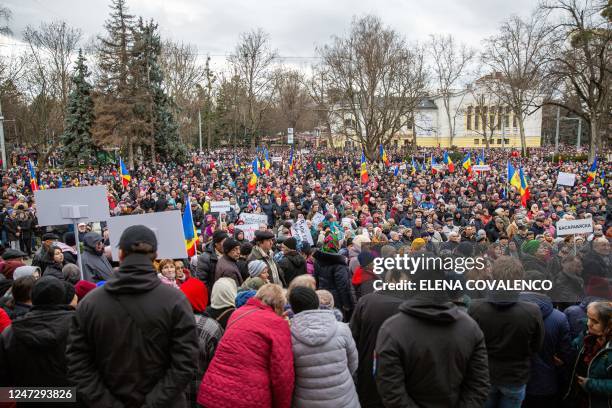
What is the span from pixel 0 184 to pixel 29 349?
22.3m

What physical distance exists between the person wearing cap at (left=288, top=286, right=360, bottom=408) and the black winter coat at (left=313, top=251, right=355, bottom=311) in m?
2.69

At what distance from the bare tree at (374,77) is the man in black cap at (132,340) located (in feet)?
112

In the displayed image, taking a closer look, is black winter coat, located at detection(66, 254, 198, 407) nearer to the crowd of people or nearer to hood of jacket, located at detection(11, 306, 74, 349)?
the crowd of people

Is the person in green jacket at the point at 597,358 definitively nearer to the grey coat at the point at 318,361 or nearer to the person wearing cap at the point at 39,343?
the grey coat at the point at 318,361

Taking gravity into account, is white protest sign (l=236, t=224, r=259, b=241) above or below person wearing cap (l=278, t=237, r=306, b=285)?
below

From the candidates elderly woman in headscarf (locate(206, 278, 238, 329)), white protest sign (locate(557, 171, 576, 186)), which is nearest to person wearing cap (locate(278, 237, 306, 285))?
elderly woman in headscarf (locate(206, 278, 238, 329))

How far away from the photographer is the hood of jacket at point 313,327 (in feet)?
9.43

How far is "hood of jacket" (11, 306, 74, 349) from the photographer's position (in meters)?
3.01

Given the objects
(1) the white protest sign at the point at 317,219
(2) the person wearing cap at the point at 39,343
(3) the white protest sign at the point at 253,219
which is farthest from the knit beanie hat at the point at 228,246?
(1) the white protest sign at the point at 317,219

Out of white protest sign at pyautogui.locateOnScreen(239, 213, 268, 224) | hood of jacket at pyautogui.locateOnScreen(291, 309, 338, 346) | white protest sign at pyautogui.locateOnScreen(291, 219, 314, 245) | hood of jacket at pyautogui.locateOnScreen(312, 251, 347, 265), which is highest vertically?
hood of jacket at pyautogui.locateOnScreen(291, 309, 338, 346)

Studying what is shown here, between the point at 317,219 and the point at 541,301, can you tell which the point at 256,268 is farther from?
the point at 317,219

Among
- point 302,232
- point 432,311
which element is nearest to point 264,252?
point 432,311

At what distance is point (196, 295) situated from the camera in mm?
3869

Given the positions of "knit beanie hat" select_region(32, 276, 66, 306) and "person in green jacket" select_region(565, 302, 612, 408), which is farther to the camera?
"person in green jacket" select_region(565, 302, 612, 408)
